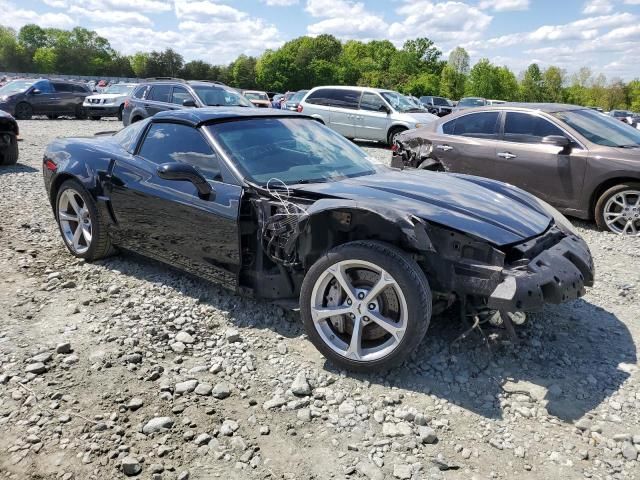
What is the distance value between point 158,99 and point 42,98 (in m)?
10.2

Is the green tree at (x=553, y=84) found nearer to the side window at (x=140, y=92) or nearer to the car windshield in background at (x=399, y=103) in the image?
the car windshield in background at (x=399, y=103)

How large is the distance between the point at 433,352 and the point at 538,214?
1.24m

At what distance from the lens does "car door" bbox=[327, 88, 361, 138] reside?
585 inches

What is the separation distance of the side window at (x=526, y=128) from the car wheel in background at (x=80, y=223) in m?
5.21

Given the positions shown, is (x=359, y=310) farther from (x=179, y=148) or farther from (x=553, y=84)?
(x=553, y=84)

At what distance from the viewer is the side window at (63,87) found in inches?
848

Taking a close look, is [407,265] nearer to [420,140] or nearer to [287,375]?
[287,375]

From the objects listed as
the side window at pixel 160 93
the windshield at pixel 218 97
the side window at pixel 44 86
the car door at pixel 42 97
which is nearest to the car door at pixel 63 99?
the car door at pixel 42 97

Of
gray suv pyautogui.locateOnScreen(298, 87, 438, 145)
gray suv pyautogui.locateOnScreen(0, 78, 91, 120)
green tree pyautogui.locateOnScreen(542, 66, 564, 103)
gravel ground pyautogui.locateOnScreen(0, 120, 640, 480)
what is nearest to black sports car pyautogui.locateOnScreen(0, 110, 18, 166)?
gravel ground pyautogui.locateOnScreen(0, 120, 640, 480)

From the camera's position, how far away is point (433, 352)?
3.32 metres

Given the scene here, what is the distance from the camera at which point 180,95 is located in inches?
512

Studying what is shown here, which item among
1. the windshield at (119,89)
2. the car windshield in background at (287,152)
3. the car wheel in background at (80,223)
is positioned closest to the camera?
Answer: the car windshield in background at (287,152)

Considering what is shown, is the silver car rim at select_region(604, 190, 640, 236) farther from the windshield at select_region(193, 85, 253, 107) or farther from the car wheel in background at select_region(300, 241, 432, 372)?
the windshield at select_region(193, 85, 253, 107)

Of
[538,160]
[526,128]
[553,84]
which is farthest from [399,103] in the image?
[553,84]
